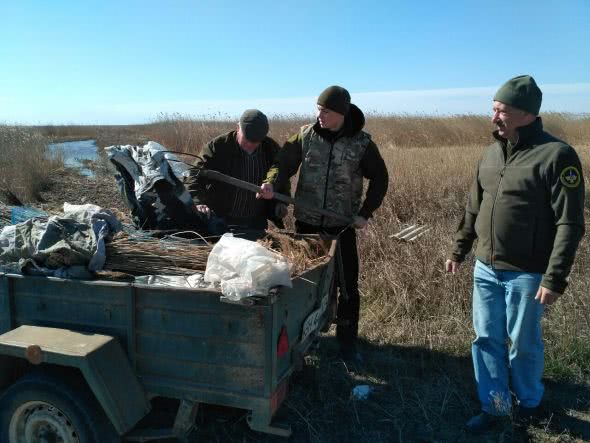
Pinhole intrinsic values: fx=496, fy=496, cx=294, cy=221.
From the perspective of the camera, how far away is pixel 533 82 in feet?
9.29

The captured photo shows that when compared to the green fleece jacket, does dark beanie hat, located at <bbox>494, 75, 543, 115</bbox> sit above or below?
above

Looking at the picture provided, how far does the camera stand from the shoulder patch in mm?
2652

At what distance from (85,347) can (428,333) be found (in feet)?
10.00

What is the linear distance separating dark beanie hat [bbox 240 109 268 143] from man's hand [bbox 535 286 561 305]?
2.29 meters

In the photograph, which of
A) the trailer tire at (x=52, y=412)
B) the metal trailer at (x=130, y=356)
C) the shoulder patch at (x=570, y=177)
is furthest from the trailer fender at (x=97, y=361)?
the shoulder patch at (x=570, y=177)

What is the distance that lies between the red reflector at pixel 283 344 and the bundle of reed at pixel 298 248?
491mm

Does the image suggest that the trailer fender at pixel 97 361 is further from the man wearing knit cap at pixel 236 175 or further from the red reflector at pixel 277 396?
the man wearing knit cap at pixel 236 175

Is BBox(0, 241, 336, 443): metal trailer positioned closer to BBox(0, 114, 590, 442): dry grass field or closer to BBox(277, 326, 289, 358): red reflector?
BBox(277, 326, 289, 358): red reflector

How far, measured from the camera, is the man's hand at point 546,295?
105 inches

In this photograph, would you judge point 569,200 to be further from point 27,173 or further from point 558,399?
point 27,173

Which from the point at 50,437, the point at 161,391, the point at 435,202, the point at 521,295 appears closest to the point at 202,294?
the point at 161,391

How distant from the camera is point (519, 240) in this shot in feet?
9.46

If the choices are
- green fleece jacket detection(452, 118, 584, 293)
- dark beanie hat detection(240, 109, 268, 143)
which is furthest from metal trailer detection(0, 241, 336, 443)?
dark beanie hat detection(240, 109, 268, 143)

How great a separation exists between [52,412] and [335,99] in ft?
8.63
